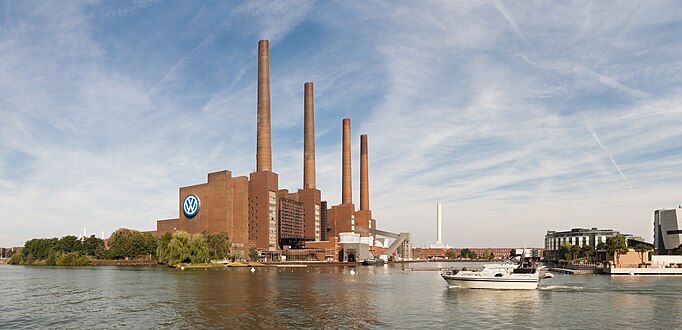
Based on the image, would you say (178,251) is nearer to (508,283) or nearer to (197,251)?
(197,251)

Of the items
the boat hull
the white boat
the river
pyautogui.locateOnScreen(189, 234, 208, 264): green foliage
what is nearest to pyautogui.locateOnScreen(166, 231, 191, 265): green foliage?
pyautogui.locateOnScreen(189, 234, 208, 264): green foliage

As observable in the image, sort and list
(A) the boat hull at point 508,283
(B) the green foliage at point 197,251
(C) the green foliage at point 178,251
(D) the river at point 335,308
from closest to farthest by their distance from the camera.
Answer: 1. (D) the river at point 335,308
2. (A) the boat hull at point 508,283
3. (C) the green foliage at point 178,251
4. (B) the green foliage at point 197,251

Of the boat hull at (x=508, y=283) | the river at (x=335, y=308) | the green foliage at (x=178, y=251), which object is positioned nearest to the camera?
the river at (x=335, y=308)

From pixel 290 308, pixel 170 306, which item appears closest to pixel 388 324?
pixel 290 308

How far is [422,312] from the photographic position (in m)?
57.8

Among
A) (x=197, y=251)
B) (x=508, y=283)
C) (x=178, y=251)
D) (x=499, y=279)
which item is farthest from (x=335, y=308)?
(x=197, y=251)

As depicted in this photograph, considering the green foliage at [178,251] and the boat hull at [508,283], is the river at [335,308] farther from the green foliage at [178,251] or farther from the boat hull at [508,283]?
the green foliage at [178,251]

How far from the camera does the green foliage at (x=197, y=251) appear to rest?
583ft


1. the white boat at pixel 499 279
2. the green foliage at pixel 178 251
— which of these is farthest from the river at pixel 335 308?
the green foliage at pixel 178 251

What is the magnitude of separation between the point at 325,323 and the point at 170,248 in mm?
140364

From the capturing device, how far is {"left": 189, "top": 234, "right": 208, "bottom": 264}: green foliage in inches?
6993

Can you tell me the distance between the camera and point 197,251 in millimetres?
178625

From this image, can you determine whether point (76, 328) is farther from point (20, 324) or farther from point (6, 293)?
point (6, 293)

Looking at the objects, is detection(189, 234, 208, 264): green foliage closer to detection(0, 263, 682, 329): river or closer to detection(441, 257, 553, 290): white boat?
detection(0, 263, 682, 329): river
